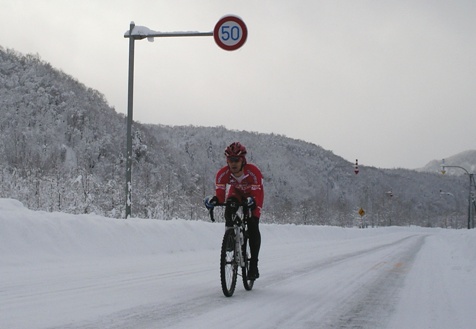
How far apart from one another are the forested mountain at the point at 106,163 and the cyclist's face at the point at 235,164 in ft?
94.1

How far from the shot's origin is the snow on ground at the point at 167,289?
4.39 metres

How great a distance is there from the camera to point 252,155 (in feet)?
588

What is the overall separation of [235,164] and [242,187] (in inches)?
14.2

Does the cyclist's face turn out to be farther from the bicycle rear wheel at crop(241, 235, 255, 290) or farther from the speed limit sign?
the speed limit sign

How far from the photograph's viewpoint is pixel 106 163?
90.8 m

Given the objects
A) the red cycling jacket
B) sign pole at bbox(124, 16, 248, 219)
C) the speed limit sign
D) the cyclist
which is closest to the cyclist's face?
the cyclist

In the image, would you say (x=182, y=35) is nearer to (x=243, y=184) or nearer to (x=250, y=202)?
(x=243, y=184)

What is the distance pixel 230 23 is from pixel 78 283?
8.38 m

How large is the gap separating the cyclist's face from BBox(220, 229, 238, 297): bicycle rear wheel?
779 mm

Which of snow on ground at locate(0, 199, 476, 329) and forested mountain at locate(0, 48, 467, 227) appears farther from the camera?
forested mountain at locate(0, 48, 467, 227)

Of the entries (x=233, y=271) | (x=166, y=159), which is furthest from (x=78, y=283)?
(x=166, y=159)

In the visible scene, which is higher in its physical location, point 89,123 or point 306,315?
point 89,123

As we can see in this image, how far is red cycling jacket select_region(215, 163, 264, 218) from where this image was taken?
665 centimetres

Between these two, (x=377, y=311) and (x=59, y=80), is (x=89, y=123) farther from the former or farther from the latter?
(x=377, y=311)
